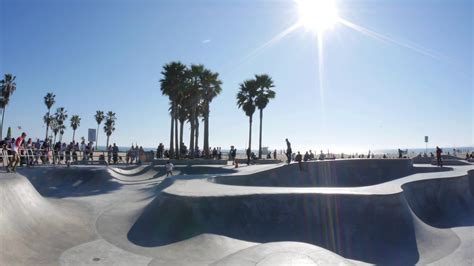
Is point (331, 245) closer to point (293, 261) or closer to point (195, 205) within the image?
point (293, 261)

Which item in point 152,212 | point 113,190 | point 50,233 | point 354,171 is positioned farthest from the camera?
point 354,171

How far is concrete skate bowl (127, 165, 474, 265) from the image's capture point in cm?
888

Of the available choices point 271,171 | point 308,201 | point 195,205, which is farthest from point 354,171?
point 195,205

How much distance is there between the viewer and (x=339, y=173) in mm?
24188

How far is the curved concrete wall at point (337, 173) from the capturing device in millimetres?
19625

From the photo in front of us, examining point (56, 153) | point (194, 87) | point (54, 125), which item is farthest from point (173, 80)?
point (54, 125)

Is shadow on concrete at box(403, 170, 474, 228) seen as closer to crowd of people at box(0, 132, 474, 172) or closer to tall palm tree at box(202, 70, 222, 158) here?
crowd of people at box(0, 132, 474, 172)

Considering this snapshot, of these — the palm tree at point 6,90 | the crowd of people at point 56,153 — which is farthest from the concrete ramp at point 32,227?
the palm tree at point 6,90

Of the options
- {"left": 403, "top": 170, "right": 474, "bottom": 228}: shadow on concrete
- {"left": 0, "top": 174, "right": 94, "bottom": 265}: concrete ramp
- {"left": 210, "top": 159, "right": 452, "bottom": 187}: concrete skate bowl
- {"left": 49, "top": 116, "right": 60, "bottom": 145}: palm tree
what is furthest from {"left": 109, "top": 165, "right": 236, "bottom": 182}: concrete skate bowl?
{"left": 49, "top": 116, "right": 60, "bottom": 145}: palm tree

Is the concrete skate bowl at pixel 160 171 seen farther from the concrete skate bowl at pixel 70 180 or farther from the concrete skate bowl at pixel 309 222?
the concrete skate bowl at pixel 309 222

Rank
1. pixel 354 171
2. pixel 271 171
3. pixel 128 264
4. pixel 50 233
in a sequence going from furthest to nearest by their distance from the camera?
pixel 354 171 < pixel 271 171 < pixel 50 233 < pixel 128 264

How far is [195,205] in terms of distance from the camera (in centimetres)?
998

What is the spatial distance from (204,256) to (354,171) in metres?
19.2

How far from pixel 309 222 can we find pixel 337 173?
1543 cm
